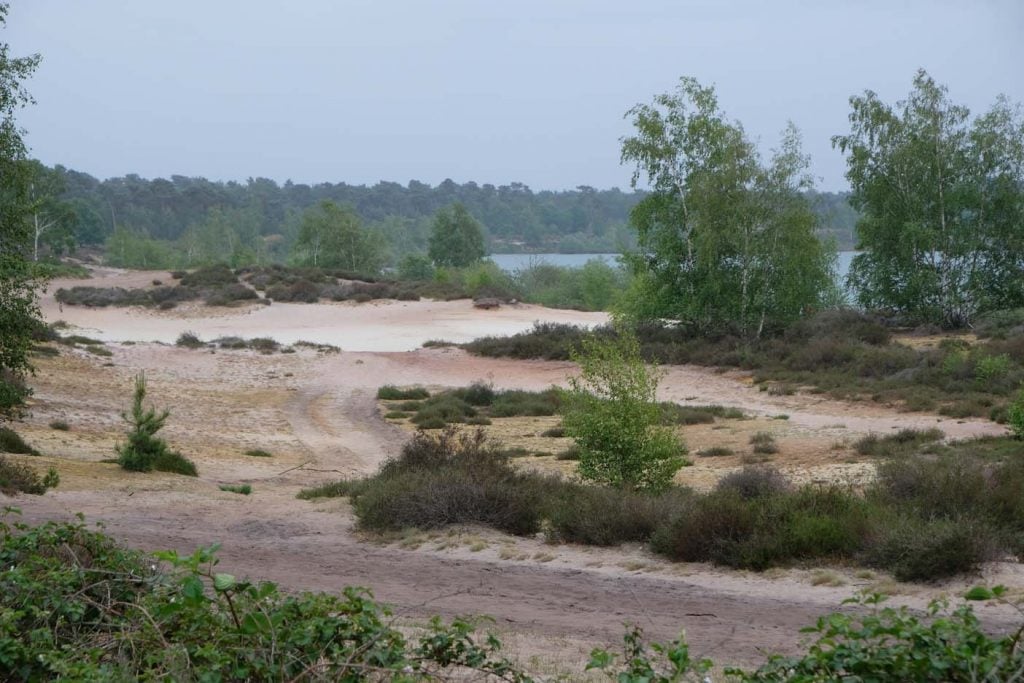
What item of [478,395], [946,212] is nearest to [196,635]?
[478,395]

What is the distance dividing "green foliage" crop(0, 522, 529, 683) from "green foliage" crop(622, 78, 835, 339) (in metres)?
29.0

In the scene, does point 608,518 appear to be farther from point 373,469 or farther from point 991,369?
point 991,369

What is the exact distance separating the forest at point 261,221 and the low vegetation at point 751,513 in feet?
188

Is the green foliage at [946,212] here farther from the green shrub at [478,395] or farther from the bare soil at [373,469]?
the green shrub at [478,395]

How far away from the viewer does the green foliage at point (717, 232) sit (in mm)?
33719

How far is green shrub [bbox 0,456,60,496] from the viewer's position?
45.4ft

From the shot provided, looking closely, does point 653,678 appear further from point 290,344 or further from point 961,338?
point 290,344

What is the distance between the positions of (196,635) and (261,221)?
159763 millimetres

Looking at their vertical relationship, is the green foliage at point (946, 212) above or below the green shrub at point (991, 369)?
above

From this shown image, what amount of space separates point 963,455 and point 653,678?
13.0 metres

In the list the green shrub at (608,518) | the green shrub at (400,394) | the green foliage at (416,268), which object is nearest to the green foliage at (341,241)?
the green foliage at (416,268)

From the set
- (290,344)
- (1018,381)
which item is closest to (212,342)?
(290,344)

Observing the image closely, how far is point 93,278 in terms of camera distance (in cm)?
6781

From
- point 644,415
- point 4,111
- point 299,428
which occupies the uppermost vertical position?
point 4,111
